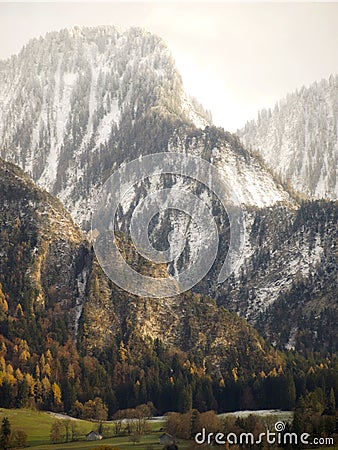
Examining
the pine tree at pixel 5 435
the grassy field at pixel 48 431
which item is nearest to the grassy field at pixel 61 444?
the grassy field at pixel 48 431

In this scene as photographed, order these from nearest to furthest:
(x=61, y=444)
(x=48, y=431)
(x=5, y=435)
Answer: (x=5, y=435), (x=61, y=444), (x=48, y=431)

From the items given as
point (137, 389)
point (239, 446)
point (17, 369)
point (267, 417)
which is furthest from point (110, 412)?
point (239, 446)

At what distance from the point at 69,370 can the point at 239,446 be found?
6698 cm

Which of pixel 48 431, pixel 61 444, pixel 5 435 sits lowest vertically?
pixel 61 444

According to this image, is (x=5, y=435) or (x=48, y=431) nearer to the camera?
(x=5, y=435)

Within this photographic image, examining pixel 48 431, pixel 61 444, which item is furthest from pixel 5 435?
pixel 48 431

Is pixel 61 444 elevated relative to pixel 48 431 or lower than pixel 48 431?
lower

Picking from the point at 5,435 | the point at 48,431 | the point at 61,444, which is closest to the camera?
the point at 5,435


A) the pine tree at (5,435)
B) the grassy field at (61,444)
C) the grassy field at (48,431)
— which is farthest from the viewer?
the pine tree at (5,435)

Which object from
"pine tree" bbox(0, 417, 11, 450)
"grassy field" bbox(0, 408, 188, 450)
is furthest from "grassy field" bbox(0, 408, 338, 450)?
"pine tree" bbox(0, 417, 11, 450)

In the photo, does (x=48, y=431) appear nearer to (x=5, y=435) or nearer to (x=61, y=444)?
(x=61, y=444)

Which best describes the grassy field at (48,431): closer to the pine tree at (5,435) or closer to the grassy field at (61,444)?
the grassy field at (61,444)

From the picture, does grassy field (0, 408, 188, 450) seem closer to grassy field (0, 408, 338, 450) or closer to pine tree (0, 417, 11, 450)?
grassy field (0, 408, 338, 450)

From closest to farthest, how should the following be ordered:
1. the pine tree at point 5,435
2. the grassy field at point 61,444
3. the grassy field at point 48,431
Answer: the grassy field at point 61,444 < the grassy field at point 48,431 < the pine tree at point 5,435
